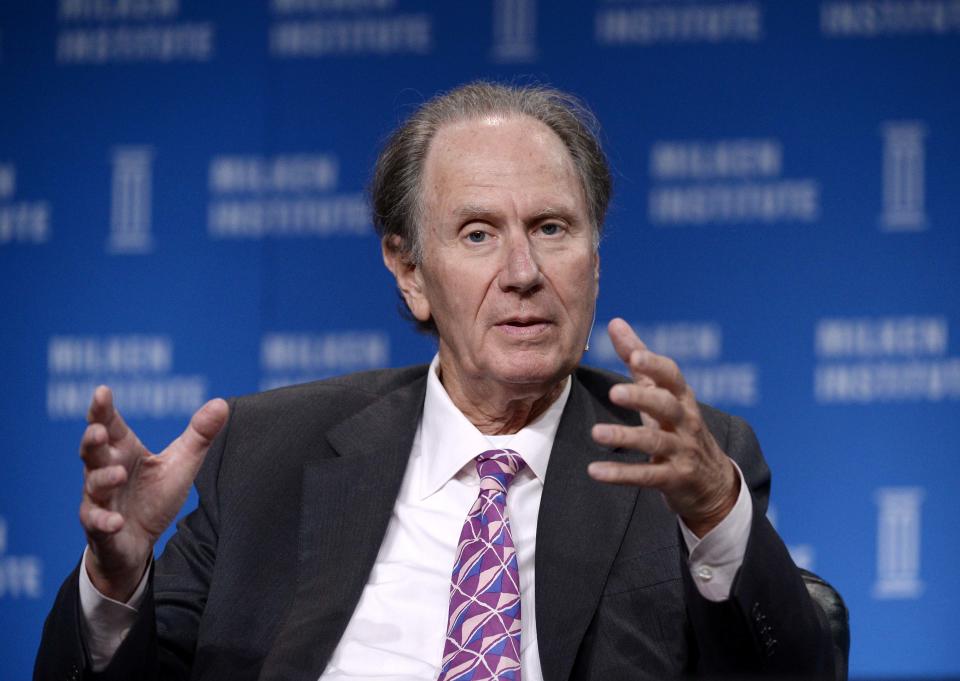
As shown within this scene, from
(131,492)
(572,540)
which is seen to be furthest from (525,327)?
(131,492)

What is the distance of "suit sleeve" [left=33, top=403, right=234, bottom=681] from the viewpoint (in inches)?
64.4

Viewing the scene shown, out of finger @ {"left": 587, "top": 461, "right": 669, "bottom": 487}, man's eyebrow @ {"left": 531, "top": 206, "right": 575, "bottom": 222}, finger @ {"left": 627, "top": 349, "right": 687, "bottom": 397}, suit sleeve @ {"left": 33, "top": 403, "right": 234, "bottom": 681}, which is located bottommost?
suit sleeve @ {"left": 33, "top": 403, "right": 234, "bottom": 681}

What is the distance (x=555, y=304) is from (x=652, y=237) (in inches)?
56.8

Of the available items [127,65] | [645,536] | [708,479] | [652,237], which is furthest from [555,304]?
[127,65]

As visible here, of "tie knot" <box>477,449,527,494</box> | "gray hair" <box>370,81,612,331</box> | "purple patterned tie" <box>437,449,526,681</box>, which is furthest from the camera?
"gray hair" <box>370,81,612,331</box>

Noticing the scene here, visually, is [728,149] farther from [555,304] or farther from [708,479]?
[708,479]

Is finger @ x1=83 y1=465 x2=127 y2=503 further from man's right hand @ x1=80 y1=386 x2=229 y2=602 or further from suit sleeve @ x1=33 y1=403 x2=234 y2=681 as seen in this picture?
suit sleeve @ x1=33 y1=403 x2=234 y2=681

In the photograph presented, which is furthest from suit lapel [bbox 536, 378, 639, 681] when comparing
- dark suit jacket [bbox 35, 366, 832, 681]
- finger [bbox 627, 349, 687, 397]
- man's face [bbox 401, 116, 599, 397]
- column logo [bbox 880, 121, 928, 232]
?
column logo [bbox 880, 121, 928, 232]

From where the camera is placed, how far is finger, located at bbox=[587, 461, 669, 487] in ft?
4.55

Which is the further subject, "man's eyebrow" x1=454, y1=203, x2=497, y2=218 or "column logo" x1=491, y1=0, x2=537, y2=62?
"column logo" x1=491, y1=0, x2=537, y2=62

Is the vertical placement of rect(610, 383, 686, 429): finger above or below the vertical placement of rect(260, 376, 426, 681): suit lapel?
above

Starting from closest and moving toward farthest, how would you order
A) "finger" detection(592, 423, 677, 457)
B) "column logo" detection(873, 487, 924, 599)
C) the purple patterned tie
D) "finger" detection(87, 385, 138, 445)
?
"finger" detection(592, 423, 677, 457), "finger" detection(87, 385, 138, 445), the purple patterned tie, "column logo" detection(873, 487, 924, 599)

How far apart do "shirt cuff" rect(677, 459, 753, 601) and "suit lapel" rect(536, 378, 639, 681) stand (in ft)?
0.82

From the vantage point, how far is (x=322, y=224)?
346 cm
